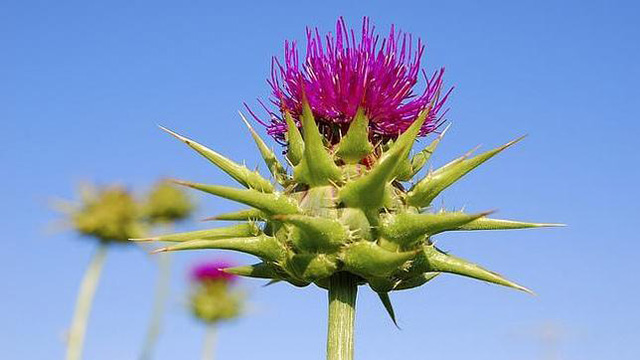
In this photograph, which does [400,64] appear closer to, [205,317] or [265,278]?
[265,278]

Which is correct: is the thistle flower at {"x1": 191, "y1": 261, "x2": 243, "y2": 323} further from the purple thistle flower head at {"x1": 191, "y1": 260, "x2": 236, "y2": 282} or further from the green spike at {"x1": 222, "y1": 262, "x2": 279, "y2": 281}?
the green spike at {"x1": 222, "y1": 262, "x2": 279, "y2": 281}

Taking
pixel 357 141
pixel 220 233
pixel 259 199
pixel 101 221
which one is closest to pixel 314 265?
pixel 259 199

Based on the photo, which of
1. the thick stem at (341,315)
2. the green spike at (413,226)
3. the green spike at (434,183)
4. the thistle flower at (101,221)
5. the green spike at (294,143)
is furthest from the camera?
the thistle flower at (101,221)

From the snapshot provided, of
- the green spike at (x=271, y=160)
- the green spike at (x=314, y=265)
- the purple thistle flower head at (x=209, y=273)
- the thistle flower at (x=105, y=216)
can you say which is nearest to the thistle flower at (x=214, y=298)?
the purple thistle flower head at (x=209, y=273)

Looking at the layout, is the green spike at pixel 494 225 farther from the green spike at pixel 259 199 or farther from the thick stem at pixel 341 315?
the green spike at pixel 259 199

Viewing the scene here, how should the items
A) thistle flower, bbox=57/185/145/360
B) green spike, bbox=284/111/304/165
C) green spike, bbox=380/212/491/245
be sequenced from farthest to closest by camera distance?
thistle flower, bbox=57/185/145/360 → green spike, bbox=284/111/304/165 → green spike, bbox=380/212/491/245

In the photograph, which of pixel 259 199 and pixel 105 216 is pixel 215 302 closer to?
pixel 105 216

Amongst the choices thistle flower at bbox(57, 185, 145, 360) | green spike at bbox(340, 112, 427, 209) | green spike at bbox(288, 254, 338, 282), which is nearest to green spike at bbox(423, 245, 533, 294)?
green spike at bbox(340, 112, 427, 209)
